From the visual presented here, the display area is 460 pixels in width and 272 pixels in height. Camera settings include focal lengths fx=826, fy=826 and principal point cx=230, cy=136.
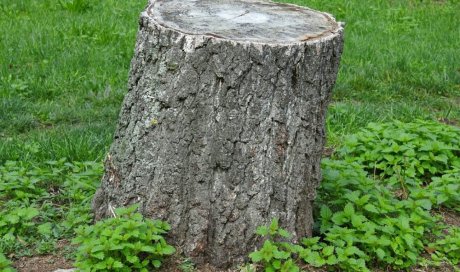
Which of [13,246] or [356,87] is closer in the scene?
[13,246]

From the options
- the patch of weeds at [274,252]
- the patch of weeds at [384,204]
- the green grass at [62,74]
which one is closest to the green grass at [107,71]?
the green grass at [62,74]

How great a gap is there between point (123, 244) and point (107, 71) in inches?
151

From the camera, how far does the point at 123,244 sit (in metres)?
3.67

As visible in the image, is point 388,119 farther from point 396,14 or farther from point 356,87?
point 396,14

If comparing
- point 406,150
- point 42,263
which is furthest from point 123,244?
point 406,150

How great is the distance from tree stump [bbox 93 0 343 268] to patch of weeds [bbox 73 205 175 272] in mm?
131

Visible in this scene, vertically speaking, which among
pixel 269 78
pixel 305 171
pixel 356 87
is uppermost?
pixel 269 78

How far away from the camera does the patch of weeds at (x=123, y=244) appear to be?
3672 millimetres

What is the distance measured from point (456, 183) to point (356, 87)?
8.20 ft

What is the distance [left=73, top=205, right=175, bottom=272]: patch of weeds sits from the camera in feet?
12.0

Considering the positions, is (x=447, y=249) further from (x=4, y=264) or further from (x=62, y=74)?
(x=62, y=74)

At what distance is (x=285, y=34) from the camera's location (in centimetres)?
403

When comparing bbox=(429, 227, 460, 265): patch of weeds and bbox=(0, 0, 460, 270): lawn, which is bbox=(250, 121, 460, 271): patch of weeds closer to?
bbox=(429, 227, 460, 265): patch of weeds

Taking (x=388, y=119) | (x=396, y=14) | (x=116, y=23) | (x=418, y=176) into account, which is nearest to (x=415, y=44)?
(x=396, y=14)
